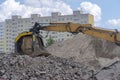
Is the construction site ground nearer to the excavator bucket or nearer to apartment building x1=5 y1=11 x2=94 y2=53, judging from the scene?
the excavator bucket

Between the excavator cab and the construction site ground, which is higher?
the excavator cab

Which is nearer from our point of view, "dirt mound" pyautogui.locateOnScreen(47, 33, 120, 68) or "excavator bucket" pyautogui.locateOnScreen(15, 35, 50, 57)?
"excavator bucket" pyautogui.locateOnScreen(15, 35, 50, 57)

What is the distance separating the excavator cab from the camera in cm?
1466

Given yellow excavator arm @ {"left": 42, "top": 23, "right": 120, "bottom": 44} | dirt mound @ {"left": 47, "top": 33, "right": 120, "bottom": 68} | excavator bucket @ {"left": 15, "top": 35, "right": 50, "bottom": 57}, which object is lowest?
dirt mound @ {"left": 47, "top": 33, "right": 120, "bottom": 68}

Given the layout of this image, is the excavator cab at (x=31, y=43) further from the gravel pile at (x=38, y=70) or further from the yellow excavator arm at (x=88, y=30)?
the gravel pile at (x=38, y=70)

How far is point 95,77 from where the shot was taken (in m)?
9.14

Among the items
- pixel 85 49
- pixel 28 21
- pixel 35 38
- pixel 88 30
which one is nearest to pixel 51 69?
pixel 88 30

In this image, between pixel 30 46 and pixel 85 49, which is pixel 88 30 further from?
pixel 85 49

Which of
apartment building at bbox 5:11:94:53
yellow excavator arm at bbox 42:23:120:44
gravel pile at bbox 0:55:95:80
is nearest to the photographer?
gravel pile at bbox 0:55:95:80

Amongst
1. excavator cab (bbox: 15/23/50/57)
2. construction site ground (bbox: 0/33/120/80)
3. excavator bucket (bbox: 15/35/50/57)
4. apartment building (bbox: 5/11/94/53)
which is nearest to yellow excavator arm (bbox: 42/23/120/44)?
excavator cab (bbox: 15/23/50/57)

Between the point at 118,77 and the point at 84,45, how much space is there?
12671 mm

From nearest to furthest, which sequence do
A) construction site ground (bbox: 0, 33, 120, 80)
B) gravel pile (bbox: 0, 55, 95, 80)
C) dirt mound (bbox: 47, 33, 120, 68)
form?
construction site ground (bbox: 0, 33, 120, 80), gravel pile (bbox: 0, 55, 95, 80), dirt mound (bbox: 47, 33, 120, 68)

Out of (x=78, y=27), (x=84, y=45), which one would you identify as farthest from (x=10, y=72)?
(x=84, y=45)

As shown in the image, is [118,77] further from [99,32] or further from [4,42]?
[4,42]
